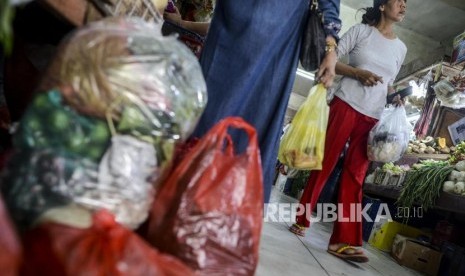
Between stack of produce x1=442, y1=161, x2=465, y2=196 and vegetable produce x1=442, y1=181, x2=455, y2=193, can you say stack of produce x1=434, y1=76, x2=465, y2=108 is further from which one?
vegetable produce x1=442, y1=181, x2=455, y2=193

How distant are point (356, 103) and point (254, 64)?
60.3 inches

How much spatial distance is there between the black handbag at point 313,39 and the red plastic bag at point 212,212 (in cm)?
77

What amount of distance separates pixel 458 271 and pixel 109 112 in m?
3.62

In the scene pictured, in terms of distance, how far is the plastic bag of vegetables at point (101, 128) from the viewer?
700 mm

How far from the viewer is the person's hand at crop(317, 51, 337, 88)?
5.27ft

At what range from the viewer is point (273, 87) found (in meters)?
1.54

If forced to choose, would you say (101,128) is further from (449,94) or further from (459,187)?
(449,94)

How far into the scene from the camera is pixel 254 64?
1465mm

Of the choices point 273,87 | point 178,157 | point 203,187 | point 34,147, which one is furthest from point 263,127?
point 34,147

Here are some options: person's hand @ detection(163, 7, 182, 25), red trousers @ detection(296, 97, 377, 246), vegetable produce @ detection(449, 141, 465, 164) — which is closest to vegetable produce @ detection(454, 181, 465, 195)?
vegetable produce @ detection(449, 141, 465, 164)

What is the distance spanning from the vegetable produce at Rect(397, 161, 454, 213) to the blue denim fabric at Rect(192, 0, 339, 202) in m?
3.14

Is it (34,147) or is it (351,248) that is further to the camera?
(351,248)

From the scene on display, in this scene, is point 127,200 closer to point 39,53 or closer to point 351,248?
point 39,53

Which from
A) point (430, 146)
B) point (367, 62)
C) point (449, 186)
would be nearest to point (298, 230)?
point (367, 62)
